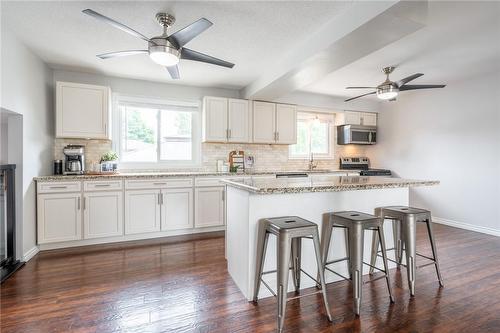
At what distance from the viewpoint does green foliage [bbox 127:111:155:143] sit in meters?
4.06

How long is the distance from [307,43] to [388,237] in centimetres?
219

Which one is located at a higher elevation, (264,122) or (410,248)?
(264,122)

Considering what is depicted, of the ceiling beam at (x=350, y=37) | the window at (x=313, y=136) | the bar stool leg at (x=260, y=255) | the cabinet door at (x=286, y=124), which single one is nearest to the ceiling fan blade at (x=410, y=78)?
the ceiling beam at (x=350, y=37)

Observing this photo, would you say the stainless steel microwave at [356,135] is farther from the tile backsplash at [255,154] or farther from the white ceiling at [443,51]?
the white ceiling at [443,51]

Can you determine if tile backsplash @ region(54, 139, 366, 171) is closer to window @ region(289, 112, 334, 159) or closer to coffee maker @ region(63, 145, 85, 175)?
window @ region(289, 112, 334, 159)

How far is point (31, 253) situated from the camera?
2896 mm

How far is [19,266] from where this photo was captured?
2.60 meters

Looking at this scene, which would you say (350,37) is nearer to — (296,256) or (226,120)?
(296,256)

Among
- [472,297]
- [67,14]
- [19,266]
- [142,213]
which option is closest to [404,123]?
[472,297]

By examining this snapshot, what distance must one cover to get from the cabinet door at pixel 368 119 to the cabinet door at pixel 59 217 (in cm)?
538

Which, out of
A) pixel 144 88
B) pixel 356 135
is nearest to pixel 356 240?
pixel 144 88

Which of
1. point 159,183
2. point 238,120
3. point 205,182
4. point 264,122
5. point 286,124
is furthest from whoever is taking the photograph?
point 286,124

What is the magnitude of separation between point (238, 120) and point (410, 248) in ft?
10.2

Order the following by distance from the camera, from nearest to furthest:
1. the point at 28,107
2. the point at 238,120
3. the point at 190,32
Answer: the point at 190,32, the point at 28,107, the point at 238,120
